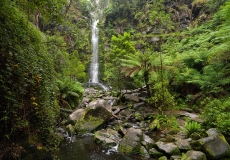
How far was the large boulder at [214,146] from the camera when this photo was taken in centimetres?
463

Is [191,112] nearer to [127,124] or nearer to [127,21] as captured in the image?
[127,124]

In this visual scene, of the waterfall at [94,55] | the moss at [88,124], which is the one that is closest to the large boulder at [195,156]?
the moss at [88,124]

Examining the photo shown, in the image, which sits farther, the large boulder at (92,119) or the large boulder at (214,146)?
the large boulder at (92,119)

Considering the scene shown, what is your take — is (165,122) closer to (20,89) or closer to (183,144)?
(183,144)

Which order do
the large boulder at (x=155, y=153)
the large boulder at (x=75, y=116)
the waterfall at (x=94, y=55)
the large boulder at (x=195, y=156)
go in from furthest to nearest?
the waterfall at (x=94, y=55) < the large boulder at (x=75, y=116) < the large boulder at (x=155, y=153) < the large boulder at (x=195, y=156)

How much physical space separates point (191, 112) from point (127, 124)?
3.20 metres

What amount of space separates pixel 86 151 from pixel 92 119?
2004 mm

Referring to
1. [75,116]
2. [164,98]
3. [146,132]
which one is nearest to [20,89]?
[75,116]

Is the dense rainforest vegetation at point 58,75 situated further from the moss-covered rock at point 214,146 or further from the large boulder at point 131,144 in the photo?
the large boulder at point 131,144

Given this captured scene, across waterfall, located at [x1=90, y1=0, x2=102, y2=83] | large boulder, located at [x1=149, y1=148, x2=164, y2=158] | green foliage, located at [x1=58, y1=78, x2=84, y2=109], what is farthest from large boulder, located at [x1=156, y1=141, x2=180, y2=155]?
waterfall, located at [x1=90, y1=0, x2=102, y2=83]

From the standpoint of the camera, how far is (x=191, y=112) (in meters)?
8.59

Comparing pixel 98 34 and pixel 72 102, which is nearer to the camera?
pixel 72 102

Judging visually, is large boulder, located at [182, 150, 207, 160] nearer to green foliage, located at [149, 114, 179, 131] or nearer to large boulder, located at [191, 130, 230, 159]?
large boulder, located at [191, 130, 230, 159]

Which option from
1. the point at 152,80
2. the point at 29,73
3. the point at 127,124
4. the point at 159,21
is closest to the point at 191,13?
the point at 159,21
